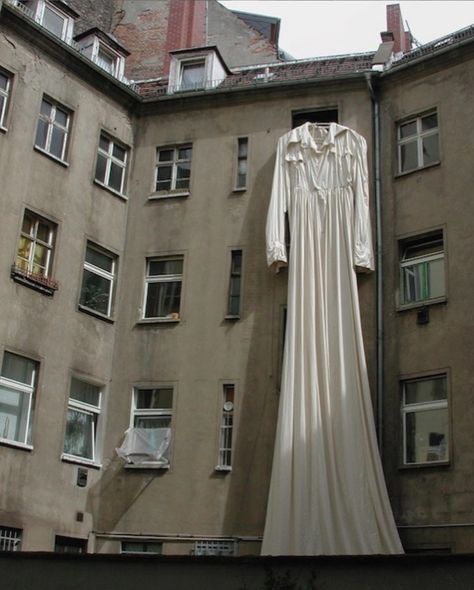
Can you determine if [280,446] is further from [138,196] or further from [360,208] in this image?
[138,196]

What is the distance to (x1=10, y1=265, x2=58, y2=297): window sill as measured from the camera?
18.5m

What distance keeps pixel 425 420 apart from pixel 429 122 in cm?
691

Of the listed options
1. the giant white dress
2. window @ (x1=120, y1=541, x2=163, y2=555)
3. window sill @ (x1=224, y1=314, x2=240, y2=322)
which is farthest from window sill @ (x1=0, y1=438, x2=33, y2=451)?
window sill @ (x1=224, y1=314, x2=240, y2=322)

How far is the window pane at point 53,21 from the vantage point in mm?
21969

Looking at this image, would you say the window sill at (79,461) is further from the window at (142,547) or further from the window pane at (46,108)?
the window pane at (46,108)

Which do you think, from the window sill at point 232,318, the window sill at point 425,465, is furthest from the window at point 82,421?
the window sill at point 425,465

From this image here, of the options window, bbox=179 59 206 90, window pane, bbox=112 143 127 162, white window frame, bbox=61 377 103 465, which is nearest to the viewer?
white window frame, bbox=61 377 103 465

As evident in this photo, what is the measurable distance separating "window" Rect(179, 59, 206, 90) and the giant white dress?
414cm

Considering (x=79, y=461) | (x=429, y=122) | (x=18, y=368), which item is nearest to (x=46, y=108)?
(x=18, y=368)

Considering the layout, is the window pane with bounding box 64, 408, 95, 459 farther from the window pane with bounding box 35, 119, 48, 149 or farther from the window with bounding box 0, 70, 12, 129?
the window with bounding box 0, 70, 12, 129

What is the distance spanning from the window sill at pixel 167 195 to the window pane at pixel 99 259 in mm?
1902

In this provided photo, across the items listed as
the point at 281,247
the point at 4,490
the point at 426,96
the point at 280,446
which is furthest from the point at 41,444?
the point at 426,96

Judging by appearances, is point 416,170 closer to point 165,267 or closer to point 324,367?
point 324,367

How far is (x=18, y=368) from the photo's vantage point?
725 inches
